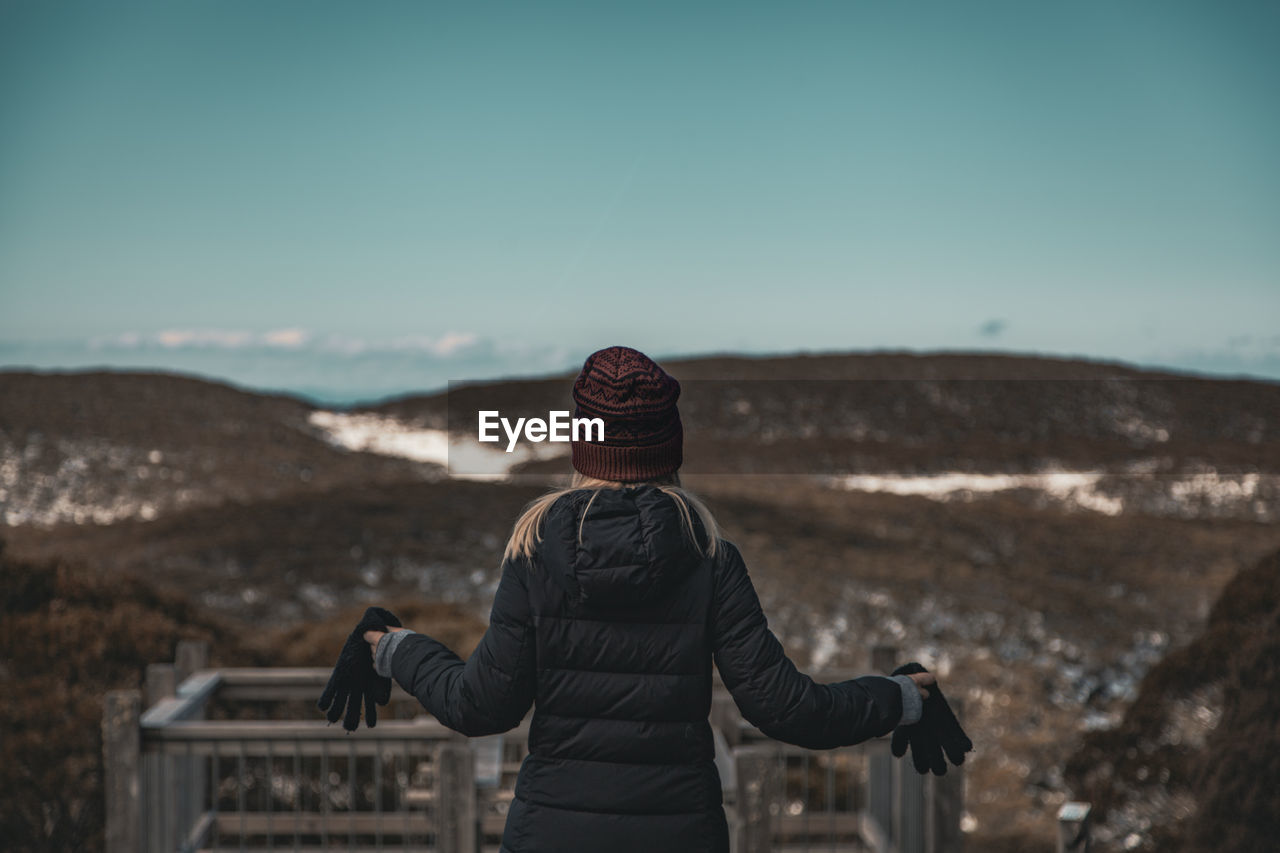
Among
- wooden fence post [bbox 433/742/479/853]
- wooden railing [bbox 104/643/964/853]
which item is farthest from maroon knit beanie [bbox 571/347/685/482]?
wooden fence post [bbox 433/742/479/853]

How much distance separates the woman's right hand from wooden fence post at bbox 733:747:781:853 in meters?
2.05

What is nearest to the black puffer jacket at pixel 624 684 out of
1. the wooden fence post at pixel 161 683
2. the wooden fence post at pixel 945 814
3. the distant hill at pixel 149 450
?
the wooden fence post at pixel 945 814

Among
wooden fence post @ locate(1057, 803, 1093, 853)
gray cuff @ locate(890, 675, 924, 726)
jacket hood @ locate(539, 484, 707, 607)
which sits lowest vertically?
wooden fence post @ locate(1057, 803, 1093, 853)

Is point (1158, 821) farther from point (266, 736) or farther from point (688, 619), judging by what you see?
point (688, 619)

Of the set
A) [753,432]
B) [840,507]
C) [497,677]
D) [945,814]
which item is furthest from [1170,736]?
[753,432]

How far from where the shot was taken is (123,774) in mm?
4672

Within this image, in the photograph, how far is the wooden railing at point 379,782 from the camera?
14.3 ft

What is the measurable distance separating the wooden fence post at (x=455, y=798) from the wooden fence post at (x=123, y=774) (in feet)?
4.35

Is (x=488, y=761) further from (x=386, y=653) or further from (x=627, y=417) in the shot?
(x=627, y=417)

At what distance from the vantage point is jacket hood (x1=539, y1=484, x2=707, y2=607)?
205 cm

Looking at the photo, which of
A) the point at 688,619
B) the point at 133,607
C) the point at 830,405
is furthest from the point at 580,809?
the point at 830,405

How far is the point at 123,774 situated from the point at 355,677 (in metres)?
2.81

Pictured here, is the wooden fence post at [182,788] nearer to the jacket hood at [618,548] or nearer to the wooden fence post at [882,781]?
the wooden fence post at [882,781]

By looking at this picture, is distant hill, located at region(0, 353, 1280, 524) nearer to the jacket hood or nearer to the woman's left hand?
the woman's left hand
